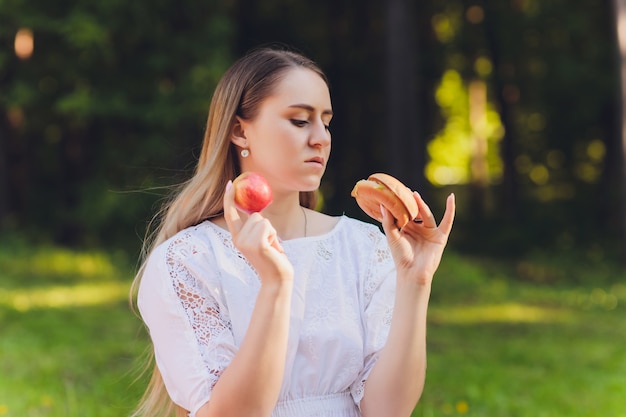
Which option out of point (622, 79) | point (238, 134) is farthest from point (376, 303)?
point (622, 79)

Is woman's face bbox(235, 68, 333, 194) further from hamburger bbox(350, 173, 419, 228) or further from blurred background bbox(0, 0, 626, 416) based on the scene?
blurred background bbox(0, 0, 626, 416)

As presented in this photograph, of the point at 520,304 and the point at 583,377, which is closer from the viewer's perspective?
the point at 583,377

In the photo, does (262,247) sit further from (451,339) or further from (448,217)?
(451,339)

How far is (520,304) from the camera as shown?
10.6m

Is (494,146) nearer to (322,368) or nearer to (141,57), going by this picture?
(141,57)

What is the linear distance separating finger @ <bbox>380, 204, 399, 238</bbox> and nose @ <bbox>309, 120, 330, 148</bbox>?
0.23 m

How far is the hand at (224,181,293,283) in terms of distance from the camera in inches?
85.9

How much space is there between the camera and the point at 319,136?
2.51m

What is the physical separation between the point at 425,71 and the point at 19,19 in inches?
351

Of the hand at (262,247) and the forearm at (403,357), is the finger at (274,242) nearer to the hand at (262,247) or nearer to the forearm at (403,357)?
the hand at (262,247)

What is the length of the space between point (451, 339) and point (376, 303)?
19.1 ft

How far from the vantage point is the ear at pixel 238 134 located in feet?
8.74

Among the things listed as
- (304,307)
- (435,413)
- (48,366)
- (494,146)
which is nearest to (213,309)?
(304,307)

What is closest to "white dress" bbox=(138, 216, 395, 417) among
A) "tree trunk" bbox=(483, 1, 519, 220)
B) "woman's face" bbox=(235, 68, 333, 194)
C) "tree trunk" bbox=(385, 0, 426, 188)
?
"woman's face" bbox=(235, 68, 333, 194)
